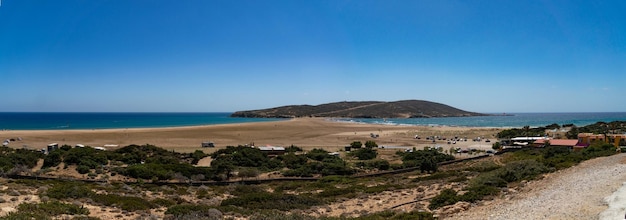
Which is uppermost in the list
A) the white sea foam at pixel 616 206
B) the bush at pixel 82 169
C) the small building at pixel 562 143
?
the white sea foam at pixel 616 206

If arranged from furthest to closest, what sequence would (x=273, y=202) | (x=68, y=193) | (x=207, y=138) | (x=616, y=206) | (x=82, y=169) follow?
1. (x=207, y=138)
2. (x=82, y=169)
3. (x=273, y=202)
4. (x=68, y=193)
5. (x=616, y=206)

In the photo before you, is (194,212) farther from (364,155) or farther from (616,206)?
(364,155)

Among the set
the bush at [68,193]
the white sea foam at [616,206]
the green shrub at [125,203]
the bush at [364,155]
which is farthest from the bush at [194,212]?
the bush at [364,155]

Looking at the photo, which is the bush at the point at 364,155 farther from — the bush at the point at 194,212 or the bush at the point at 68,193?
the bush at the point at 68,193

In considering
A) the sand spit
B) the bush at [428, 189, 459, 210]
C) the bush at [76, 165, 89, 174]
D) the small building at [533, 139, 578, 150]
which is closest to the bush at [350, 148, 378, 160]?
the small building at [533, 139, 578, 150]

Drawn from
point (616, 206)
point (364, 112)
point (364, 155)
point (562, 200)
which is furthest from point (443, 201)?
point (364, 112)

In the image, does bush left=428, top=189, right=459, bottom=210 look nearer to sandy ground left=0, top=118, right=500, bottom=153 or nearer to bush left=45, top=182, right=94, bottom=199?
bush left=45, top=182, right=94, bottom=199
